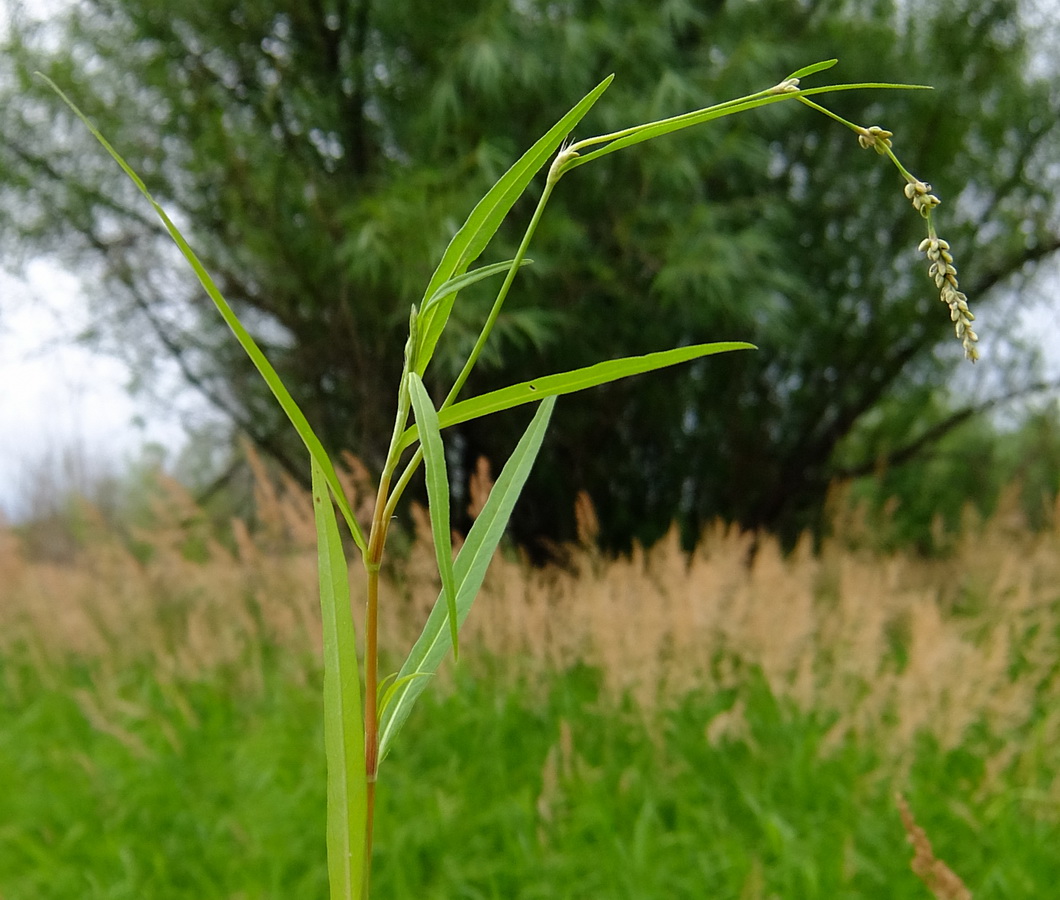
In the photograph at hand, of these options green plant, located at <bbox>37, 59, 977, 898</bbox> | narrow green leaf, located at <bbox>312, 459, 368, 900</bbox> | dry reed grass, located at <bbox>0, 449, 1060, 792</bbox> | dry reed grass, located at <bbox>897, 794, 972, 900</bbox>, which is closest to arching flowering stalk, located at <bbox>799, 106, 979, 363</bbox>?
green plant, located at <bbox>37, 59, 977, 898</bbox>

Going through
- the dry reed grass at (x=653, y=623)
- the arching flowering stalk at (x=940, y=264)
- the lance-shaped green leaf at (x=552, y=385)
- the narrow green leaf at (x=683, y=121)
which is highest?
the narrow green leaf at (x=683, y=121)

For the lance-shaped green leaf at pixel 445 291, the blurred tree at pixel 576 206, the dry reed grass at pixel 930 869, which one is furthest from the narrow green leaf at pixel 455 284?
the blurred tree at pixel 576 206

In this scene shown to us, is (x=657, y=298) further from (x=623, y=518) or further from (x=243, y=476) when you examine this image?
(x=243, y=476)

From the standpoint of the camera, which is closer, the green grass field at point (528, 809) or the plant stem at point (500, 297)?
the plant stem at point (500, 297)

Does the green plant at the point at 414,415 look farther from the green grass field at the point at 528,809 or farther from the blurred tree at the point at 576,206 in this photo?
the blurred tree at the point at 576,206

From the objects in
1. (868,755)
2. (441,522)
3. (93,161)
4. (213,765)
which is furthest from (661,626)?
(93,161)

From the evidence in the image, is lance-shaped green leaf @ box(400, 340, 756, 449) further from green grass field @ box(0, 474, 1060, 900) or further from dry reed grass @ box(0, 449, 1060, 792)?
dry reed grass @ box(0, 449, 1060, 792)
